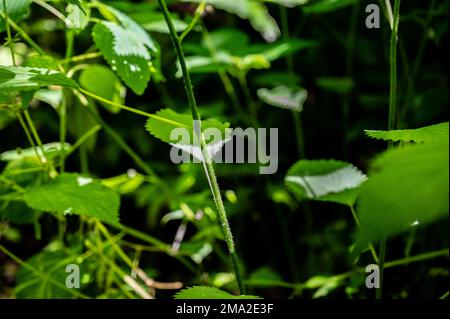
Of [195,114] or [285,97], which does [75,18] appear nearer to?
[195,114]

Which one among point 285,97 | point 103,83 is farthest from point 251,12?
point 103,83

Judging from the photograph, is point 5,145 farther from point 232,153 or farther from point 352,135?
point 352,135

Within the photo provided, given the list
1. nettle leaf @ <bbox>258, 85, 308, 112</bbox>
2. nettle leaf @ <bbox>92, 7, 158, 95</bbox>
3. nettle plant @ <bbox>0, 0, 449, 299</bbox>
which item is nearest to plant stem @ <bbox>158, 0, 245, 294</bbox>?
nettle plant @ <bbox>0, 0, 449, 299</bbox>

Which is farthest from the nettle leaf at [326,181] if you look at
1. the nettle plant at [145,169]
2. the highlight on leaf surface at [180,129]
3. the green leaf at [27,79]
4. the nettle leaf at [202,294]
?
the green leaf at [27,79]

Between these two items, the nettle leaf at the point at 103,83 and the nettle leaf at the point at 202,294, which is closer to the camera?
the nettle leaf at the point at 202,294

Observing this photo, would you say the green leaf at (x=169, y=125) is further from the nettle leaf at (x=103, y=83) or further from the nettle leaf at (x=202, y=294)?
the nettle leaf at (x=103, y=83)

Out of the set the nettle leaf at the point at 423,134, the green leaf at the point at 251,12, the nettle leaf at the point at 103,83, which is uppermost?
the green leaf at the point at 251,12

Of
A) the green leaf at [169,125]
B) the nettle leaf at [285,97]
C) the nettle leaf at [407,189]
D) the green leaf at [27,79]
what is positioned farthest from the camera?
the nettle leaf at [285,97]

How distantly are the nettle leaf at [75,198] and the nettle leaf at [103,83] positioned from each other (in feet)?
0.63

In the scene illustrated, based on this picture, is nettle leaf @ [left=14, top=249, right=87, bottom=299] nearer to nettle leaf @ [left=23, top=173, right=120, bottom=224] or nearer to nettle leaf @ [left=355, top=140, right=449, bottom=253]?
nettle leaf @ [left=23, top=173, right=120, bottom=224]

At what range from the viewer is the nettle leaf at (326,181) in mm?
654

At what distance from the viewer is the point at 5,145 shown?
143 centimetres

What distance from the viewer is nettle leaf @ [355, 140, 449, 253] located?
9.3 inches

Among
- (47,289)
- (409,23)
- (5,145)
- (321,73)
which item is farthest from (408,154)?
(5,145)
